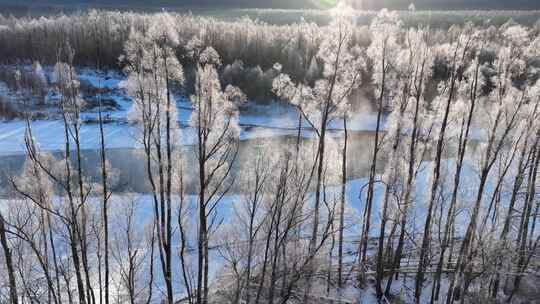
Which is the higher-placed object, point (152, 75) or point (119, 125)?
point (152, 75)

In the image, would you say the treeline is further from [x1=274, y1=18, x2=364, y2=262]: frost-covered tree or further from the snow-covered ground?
the snow-covered ground

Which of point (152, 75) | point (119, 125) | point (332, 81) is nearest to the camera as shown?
point (152, 75)

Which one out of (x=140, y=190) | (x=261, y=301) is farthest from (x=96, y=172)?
(x=261, y=301)

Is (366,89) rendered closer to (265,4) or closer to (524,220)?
(524,220)

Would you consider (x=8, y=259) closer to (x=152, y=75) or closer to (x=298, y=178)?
(x=152, y=75)

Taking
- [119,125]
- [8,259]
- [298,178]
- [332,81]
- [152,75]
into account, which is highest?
[152,75]

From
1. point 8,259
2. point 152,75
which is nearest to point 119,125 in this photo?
point 152,75

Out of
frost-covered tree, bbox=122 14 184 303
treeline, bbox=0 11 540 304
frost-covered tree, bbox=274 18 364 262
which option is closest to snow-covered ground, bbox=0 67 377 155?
treeline, bbox=0 11 540 304

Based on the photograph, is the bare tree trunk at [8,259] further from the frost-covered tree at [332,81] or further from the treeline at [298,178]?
the frost-covered tree at [332,81]

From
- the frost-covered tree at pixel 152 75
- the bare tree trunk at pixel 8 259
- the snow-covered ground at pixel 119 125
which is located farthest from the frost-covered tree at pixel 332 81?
the snow-covered ground at pixel 119 125

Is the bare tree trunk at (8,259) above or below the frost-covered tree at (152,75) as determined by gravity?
below

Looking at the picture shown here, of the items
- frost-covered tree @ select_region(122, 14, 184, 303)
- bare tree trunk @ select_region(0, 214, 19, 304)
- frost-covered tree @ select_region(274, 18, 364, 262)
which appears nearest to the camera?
bare tree trunk @ select_region(0, 214, 19, 304)
